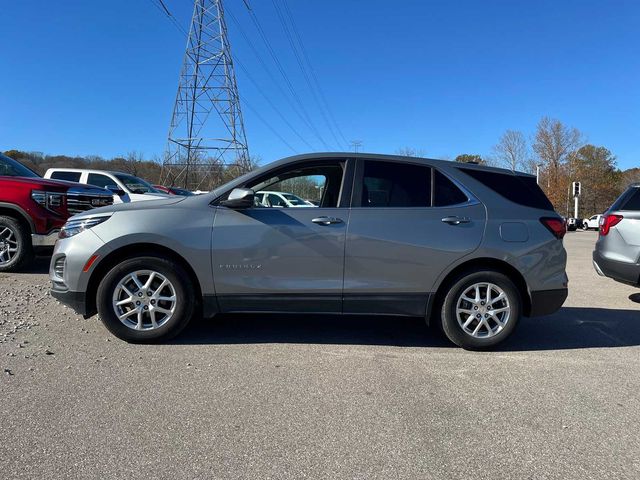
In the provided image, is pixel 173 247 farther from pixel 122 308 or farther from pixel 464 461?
pixel 464 461

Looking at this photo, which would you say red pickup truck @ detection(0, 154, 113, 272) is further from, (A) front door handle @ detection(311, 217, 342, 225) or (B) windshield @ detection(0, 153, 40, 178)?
(A) front door handle @ detection(311, 217, 342, 225)

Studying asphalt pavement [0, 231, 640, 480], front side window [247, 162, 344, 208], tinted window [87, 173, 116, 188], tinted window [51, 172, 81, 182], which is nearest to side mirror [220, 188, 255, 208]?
front side window [247, 162, 344, 208]

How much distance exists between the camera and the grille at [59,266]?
461 cm

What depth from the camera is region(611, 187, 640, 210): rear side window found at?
23.6ft

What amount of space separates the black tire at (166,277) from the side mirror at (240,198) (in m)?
0.77

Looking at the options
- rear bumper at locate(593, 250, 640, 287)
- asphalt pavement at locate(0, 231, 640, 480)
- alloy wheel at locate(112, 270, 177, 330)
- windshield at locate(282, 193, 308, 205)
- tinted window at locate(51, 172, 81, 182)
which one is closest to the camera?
asphalt pavement at locate(0, 231, 640, 480)

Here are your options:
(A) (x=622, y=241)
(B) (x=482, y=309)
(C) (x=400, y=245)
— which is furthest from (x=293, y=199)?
(A) (x=622, y=241)

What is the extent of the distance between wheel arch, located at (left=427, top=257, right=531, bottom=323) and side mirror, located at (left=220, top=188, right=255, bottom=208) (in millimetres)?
1940

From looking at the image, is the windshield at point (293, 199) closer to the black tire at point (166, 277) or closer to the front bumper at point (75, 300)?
the black tire at point (166, 277)

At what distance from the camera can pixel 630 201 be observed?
7.23 metres

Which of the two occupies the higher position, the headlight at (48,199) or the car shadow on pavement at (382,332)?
the headlight at (48,199)

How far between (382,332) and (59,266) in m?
3.32

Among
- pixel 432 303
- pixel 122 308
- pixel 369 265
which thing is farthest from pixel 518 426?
pixel 122 308

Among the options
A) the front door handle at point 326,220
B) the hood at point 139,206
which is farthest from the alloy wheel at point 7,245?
the front door handle at point 326,220
